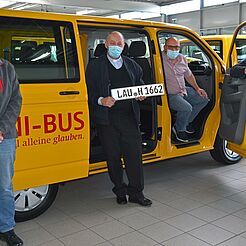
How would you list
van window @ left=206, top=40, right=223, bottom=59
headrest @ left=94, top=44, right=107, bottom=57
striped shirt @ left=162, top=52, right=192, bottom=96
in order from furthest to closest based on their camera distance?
van window @ left=206, top=40, right=223, bottom=59 < striped shirt @ left=162, top=52, right=192, bottom=96 < headrest @ left=94, top=44, right=107, bottom=57

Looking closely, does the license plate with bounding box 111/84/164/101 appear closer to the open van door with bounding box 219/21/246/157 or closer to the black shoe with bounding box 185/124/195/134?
the open van door with bounding box 219/21/246/157

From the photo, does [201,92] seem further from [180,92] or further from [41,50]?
[41,50]

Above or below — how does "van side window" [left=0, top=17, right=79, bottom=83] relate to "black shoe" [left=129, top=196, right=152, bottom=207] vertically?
above

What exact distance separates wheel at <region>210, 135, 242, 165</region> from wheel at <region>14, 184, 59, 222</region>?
7.57 feet

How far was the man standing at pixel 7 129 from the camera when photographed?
2.63m

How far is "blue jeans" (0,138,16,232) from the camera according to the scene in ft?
8.88

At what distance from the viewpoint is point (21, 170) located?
3.07m

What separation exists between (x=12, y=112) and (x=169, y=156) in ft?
6.73

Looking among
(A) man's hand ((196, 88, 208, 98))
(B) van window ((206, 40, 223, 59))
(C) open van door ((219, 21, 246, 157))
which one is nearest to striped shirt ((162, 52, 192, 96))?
(A) man's hand ((196, 88, 208, 98))

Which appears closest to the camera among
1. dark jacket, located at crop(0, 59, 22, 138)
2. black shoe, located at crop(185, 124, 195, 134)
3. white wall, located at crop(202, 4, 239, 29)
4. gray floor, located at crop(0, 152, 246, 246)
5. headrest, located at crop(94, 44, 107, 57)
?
dark jacket, located at crop(0, 59, 22, 138)

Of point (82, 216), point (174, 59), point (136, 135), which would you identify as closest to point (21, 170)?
point (82, 216)

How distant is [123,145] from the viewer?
3633mm

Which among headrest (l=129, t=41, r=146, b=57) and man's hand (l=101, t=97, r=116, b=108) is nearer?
man's hand (l=101, t=97, r=116, b=108)

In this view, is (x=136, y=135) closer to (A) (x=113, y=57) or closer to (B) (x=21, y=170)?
(A) (x=113, y=57)
